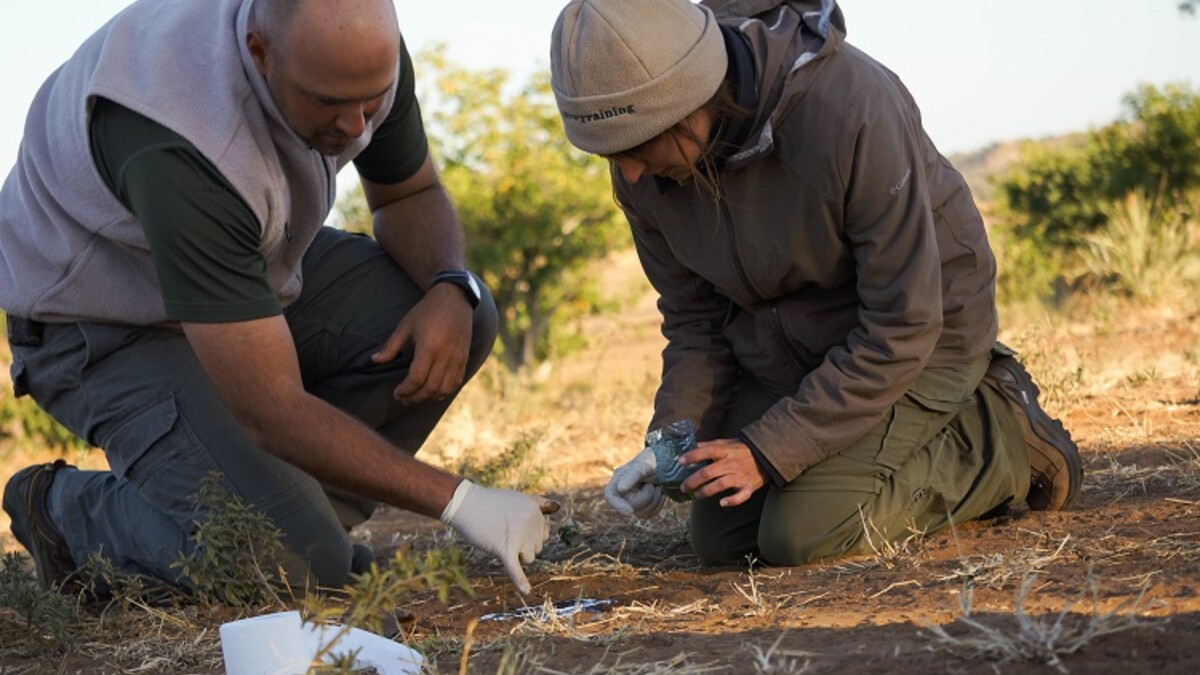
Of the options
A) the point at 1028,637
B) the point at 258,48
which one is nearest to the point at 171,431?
the point at 258,48

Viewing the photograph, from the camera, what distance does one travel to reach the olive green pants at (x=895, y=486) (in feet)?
11.2

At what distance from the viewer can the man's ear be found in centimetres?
328

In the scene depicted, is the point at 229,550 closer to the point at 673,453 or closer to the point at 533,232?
the point at 673,453

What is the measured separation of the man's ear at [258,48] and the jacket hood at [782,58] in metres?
1.03

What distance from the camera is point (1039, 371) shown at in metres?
5.28

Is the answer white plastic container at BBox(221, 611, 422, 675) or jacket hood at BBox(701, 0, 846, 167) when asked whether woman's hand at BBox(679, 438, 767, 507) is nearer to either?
jacket hood at BBox(701, 0, 846, 167)

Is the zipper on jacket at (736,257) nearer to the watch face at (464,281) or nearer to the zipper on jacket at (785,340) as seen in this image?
the zipper on jacket at (785,340)

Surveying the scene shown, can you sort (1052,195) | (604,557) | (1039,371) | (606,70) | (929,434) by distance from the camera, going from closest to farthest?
(606,70)
(929,434)
(604,557)
(1039,371)
(1052,195)

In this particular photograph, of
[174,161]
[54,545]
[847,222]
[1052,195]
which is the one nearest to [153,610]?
[54,545]

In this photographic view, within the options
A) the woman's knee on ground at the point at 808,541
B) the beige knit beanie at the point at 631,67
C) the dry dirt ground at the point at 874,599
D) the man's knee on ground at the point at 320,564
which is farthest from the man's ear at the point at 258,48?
the woman's knee on ground at the point at 808,541

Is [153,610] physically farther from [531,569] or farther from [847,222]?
[847,222]

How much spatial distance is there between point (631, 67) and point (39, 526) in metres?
2.11

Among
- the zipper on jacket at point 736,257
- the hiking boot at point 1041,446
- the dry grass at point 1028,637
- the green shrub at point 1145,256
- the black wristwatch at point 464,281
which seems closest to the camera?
the dry grass at point 1028,637

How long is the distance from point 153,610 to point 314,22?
136 centimetres
